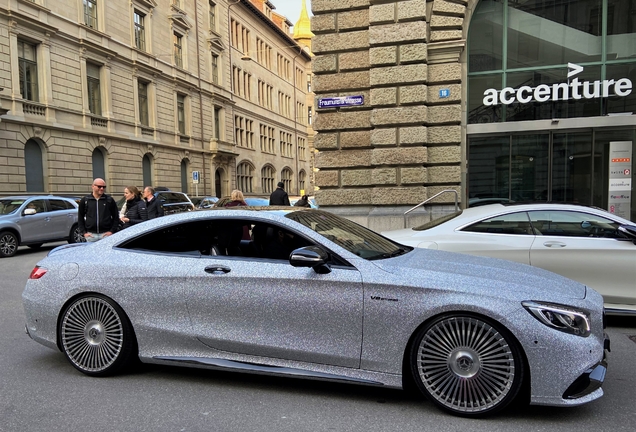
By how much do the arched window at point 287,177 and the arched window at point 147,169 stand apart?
26319mm

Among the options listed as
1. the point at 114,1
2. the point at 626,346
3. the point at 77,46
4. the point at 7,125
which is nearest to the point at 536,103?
the point at 626,346

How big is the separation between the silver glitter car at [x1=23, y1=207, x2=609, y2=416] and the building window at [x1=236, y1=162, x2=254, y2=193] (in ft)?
142

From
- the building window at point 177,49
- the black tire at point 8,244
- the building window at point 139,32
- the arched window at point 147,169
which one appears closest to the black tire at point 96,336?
the black tire at point 8,244

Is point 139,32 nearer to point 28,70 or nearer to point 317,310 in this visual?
point 28,70

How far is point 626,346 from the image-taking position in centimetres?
475

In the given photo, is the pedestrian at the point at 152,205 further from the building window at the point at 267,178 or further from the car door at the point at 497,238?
the building window at the point at 267,178

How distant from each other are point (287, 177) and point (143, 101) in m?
29.1

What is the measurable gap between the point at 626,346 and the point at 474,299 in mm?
2682

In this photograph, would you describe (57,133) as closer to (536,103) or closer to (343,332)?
(536,103)

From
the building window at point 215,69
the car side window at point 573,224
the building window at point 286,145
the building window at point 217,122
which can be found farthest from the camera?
the building window at point 286,145

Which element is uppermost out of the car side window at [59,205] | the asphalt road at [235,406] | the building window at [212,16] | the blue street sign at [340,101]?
the building window at [212,16]

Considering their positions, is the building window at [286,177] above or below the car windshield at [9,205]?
above

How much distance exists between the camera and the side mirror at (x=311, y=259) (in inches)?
135

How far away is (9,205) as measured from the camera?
533 inches
